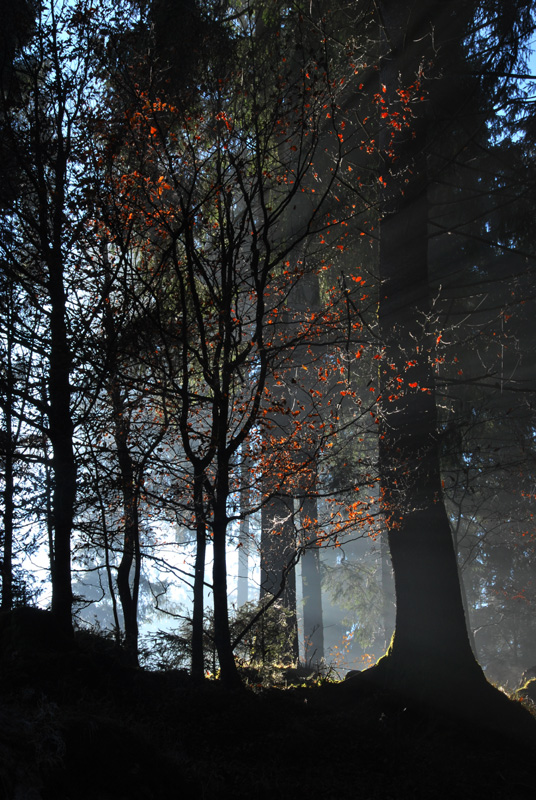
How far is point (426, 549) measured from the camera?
7.48 metres

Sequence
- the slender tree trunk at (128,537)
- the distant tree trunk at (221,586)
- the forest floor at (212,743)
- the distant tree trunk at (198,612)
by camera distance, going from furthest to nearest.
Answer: the slender tree trunk at (128,537) → the distant tree trunk at (198,612) → the distant tree trunk at (221,586) → the forest floor at (212,743)

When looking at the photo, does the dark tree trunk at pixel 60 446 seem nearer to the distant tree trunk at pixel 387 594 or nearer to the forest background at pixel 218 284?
the forest background at pixel 218 284

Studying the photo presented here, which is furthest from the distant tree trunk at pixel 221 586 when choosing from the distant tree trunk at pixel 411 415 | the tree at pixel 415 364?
the tree at pixel 415 364

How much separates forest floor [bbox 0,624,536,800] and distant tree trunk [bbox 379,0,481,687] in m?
1.01

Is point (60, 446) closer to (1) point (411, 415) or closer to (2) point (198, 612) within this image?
(2) point (198, 612)

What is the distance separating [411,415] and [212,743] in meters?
5.07

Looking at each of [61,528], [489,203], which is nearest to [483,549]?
[489,203]

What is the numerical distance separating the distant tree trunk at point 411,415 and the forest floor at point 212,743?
3.31ft

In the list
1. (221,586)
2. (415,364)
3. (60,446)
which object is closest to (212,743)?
(221,586)

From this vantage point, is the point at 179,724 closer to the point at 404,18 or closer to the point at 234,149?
the point at 234,149

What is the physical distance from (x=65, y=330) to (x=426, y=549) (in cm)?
541

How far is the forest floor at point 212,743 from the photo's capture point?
3.12 metres

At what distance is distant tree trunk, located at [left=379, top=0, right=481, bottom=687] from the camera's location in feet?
23.5

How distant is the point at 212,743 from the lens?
445cm
